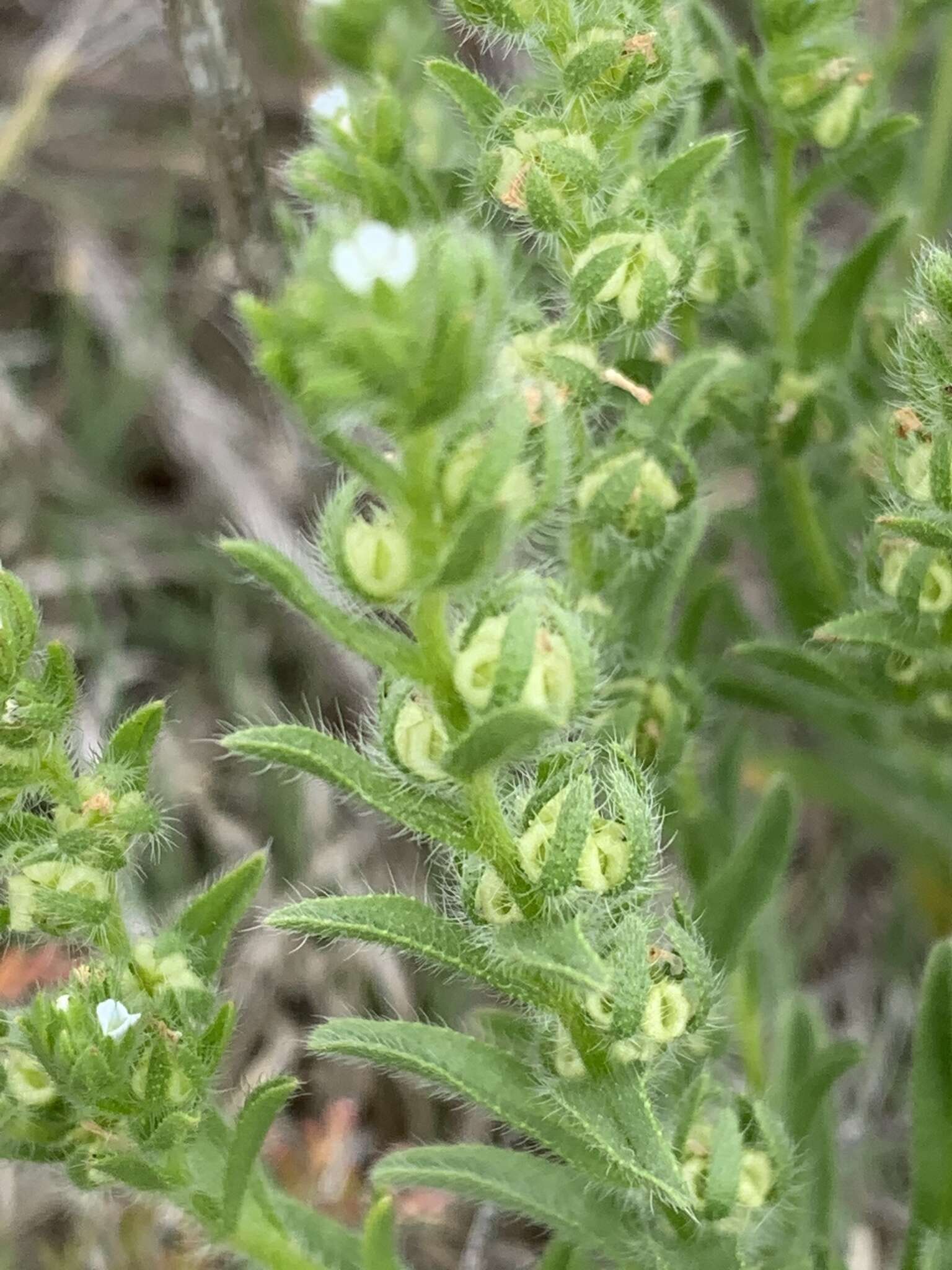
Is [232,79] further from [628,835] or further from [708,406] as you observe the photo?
[628,835]

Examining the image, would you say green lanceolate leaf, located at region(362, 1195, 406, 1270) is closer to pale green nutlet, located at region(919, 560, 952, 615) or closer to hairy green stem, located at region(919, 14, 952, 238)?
pale green nutlet, located at region(919, 560, 952, 615)

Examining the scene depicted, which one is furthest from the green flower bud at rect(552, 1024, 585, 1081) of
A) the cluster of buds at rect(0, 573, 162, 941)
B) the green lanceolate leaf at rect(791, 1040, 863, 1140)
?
the green lanceolate leaf at rect(791, 1040, 863, 1140)

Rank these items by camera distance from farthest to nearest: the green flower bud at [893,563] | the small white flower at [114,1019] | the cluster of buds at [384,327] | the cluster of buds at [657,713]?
the cluster of buds at [657,713] < the green flower bud at [893,563] < the small white flower at [114,1019] < the cluster of buds at [384,327]

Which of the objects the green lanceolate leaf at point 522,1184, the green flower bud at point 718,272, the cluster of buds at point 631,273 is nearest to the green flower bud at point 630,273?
the cluster of buds at point 631,273

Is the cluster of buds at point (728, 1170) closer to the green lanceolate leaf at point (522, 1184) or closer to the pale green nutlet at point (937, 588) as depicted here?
the green lanceolate leaf at point (522, 1184)

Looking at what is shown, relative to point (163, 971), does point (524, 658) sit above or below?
above

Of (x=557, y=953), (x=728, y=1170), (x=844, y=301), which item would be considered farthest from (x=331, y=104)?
(x=728, y=1170)

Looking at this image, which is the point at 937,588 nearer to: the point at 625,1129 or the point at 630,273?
the point at 630,273
